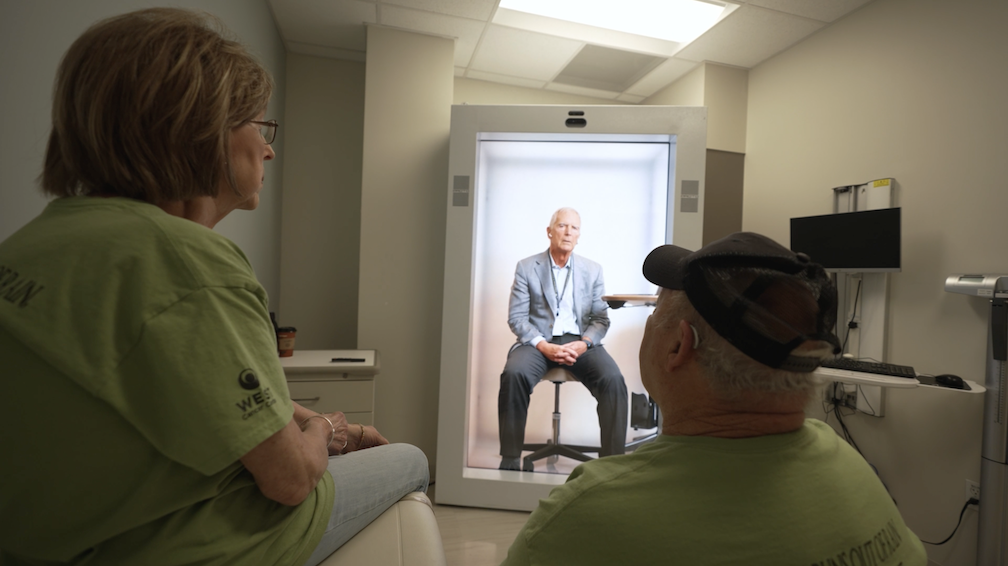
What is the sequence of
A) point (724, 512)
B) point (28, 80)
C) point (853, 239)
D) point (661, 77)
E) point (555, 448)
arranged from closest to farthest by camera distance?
point (724, 512), point (28, 80), point (853, 239), point (555, 448), point (661, 77)

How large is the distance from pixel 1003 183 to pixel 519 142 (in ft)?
7.18

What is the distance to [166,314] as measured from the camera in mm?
637

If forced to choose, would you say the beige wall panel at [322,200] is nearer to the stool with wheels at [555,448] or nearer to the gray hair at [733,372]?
the stool with wheels at [555,448]

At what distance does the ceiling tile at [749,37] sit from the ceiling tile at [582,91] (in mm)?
830

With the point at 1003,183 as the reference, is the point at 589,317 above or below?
below

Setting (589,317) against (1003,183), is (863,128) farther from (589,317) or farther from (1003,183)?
(589,317)

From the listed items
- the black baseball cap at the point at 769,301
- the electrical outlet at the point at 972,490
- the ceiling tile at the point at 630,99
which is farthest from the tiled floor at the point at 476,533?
the ceiling tile at the point at 630,99

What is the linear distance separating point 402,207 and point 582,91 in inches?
77.0

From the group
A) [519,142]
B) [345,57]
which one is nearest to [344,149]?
[345,57]

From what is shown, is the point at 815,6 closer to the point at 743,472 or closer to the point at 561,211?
the point at 561,211

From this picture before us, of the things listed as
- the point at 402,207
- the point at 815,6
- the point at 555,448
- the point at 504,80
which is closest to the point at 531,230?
the point at 402,207

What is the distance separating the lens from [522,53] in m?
3.56

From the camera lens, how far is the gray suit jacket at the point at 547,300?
2.79 metres

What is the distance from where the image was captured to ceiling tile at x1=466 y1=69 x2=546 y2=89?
13.0 feet
